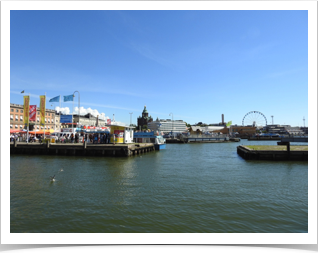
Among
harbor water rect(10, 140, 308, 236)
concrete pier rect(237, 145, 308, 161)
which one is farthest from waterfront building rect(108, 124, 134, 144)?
harbor water rect(10, 140, 308, 236)

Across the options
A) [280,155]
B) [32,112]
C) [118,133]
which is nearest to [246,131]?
[280,155]

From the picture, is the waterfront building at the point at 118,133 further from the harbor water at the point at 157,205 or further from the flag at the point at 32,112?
the harbor water at the point at 157,205

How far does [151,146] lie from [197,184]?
35808mm

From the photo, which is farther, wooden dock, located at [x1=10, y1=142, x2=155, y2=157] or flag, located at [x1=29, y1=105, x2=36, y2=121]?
flag, located at [x1=29, y1=105, x2=36, y2=121]

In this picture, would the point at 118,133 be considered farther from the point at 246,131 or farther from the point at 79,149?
the point at 246,131

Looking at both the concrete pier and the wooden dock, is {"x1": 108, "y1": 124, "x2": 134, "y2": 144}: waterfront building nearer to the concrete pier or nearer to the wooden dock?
the wooden dock

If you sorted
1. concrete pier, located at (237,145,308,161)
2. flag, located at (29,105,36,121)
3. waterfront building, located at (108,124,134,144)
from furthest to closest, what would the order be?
waterfront building, located at (108,124,134,144), flag, located at (29,105,36,121), concrete pier, located at (237,145,308,161)

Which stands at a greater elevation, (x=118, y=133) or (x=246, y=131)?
(x=118, y=133)

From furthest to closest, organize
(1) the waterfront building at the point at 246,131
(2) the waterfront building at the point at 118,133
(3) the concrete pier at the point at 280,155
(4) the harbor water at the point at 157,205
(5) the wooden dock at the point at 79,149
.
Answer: (1) the waterfront building at the point at 246,131, (2) the waterfront building at the point at 118,133, (5) the wooden dock at the point at 79,149, (3) the concrete pier at the point at 280,155, (4) the harbor water at the point at 157,205

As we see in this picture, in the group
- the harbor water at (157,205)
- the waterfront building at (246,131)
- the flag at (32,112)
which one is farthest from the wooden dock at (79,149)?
the waterfront building at (246,131)

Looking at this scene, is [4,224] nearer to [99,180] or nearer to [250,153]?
[99,180]

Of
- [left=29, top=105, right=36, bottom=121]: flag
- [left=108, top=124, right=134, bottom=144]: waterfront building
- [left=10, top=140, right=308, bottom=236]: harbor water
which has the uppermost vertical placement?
[left=29, top=105, right=36, bottom=121]: flag

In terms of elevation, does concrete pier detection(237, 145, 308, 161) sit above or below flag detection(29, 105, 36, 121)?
below
